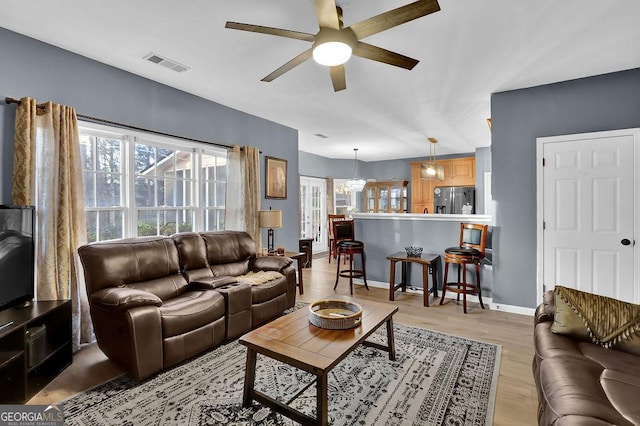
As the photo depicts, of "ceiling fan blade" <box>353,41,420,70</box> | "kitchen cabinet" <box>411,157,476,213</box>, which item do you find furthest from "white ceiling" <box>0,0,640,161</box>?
"kitchen cabinet" <box>411,157,476,213</box>

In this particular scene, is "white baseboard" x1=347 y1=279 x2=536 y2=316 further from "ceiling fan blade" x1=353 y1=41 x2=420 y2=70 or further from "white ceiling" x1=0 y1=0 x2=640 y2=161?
"ceiling fan blade" x1=353 y1=41 x2=420 y2=70

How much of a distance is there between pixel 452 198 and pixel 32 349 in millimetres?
7688

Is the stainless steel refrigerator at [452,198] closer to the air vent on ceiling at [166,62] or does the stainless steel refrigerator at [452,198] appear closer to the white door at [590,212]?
the white door at [590,212]

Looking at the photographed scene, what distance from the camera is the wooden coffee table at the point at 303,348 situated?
1710mm

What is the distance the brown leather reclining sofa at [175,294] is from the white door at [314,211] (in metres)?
4.23

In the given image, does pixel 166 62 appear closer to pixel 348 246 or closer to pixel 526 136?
pixel 348 246

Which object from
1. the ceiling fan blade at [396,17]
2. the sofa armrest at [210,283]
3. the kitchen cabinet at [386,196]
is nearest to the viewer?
the ceiling fan blade at [396,17]

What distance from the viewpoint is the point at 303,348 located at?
6.29ft

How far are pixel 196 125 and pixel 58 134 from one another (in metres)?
1.56

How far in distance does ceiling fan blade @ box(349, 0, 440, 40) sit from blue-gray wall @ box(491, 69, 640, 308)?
2735 millimetres

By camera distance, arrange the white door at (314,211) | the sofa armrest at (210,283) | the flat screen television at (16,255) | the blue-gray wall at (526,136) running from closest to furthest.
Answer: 1. the flat screen television at (16,255)
2. the sofa armrest at (210,283)
3. the blue-gray wall at (526,136)
4. the white door at (314,211)

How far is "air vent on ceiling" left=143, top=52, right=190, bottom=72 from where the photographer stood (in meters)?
3.01

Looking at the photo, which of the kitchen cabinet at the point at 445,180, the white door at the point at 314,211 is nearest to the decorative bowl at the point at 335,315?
the white door at the point at 314,211

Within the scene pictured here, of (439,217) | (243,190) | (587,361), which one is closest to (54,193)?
(243,190)
